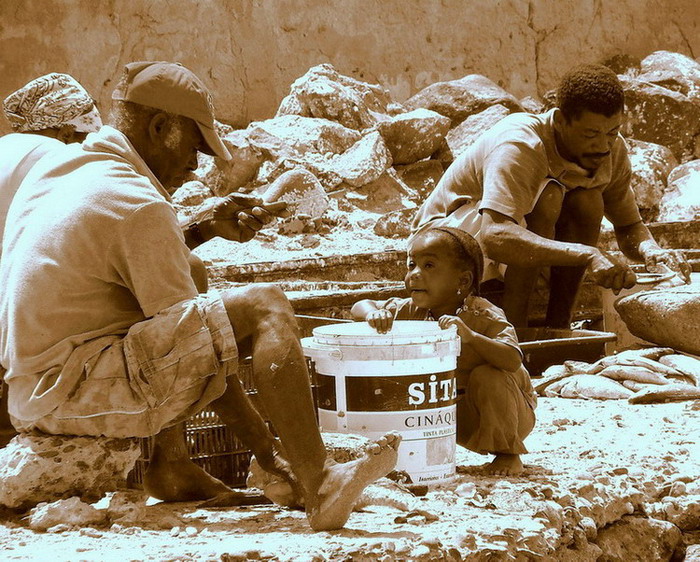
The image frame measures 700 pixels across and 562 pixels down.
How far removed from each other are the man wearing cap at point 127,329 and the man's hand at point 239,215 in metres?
0.73

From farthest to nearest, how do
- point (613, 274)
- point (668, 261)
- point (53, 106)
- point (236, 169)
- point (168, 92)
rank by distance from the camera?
point (236, 169), point (668, 261), point (613, 274), point (53, 106), point (168, 92)

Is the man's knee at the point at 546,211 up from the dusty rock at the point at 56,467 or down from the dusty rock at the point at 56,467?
up

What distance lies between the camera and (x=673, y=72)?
12.8 metres

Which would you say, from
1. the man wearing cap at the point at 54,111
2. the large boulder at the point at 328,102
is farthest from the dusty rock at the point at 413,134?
the man wearing cap at the point at 54,111

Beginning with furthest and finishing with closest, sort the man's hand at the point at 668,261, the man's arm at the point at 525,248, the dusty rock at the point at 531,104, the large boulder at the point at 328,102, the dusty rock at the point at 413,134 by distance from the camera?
the dusty rock at the point at 531,104 < the large boulder at the point at 328,102 < the dusty rock at the point at 413,134 < the man's hand at the point at 668,261 < the man's arm at the point at 525,248

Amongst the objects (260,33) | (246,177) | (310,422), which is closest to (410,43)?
(260,33)

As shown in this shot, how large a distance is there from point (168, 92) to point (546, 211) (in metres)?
2.51

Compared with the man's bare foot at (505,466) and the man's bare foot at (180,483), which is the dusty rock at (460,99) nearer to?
the man's bare foot at (505,466)

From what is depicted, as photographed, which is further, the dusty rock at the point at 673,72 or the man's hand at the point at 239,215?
the dusty rock at the point at 673,72

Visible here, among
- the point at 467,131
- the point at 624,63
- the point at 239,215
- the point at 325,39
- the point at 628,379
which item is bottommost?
the point at 628,379

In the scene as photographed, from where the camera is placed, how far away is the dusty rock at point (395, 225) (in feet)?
28.0

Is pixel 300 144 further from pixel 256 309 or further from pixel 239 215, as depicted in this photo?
pixel 256 309

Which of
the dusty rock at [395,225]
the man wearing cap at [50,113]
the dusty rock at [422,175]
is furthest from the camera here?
the dusty rock at [422,175]

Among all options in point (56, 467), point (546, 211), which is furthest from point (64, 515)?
point (546, 211)
